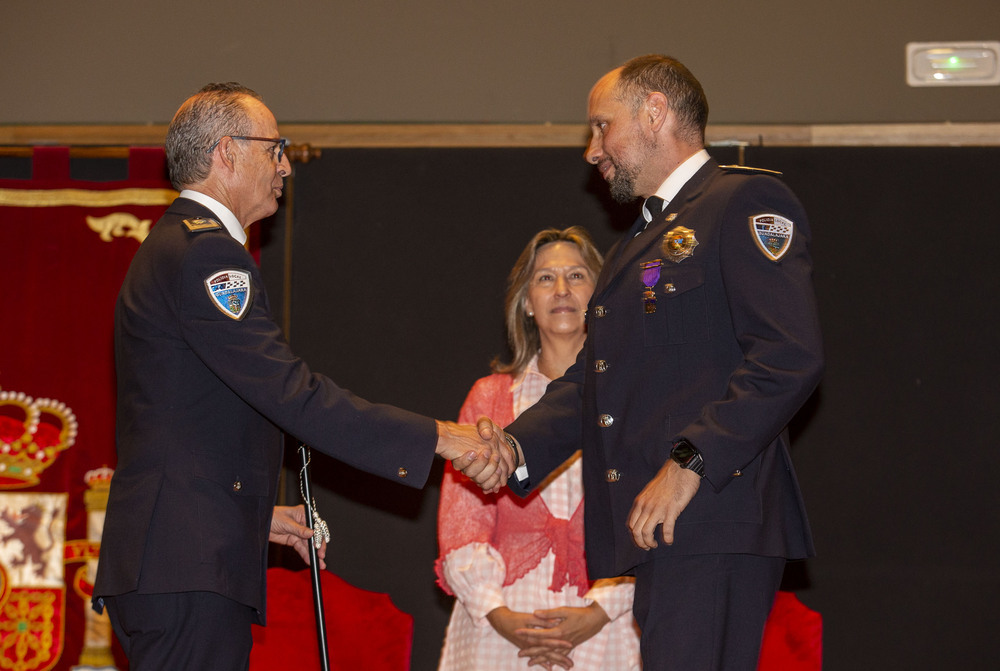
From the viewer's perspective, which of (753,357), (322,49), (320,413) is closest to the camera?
(753,357)

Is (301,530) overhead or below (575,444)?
below

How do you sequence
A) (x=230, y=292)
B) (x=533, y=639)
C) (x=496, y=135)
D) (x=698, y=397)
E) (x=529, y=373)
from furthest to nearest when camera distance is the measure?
(x=496, y=135) → (x=529, y=373) → (x=533, y=639) → (x=230, y=292) → (x=698, y=397)

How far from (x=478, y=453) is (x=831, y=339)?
1.96 metres

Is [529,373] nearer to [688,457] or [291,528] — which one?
[291,528]

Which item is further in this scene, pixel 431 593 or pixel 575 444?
pixel 431 593

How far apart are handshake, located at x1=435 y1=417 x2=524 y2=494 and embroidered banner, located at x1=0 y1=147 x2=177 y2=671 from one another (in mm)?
1872

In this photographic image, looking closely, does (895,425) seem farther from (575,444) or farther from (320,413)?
(320,413)

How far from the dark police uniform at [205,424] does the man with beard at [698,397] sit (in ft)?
1.59

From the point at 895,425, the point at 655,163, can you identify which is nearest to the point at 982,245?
the point at 895,425

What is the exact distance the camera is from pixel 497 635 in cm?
312

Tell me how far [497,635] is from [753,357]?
5.08 ft

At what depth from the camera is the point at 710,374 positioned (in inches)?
81.5

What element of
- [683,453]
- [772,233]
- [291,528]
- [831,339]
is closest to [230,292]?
[291,528]

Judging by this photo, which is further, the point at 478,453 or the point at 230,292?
the point at 478,453
